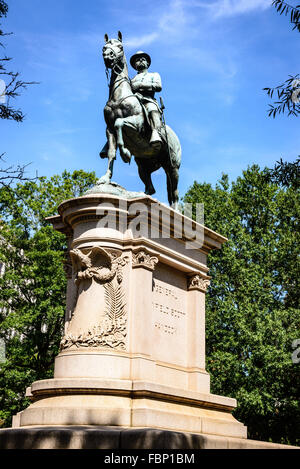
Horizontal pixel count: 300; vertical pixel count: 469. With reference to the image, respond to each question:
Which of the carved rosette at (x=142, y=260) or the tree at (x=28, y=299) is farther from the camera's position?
the tree at (x=28, y=299)

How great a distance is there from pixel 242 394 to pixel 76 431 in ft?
53.0

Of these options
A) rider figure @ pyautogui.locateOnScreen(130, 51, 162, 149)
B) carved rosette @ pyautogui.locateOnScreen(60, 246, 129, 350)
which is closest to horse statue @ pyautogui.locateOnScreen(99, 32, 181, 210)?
rider figure @ pyautogui.locateOnScreen(130, 51, 162, 149)

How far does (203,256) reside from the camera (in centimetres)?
1477

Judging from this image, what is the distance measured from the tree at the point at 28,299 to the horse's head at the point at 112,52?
12.5 meters

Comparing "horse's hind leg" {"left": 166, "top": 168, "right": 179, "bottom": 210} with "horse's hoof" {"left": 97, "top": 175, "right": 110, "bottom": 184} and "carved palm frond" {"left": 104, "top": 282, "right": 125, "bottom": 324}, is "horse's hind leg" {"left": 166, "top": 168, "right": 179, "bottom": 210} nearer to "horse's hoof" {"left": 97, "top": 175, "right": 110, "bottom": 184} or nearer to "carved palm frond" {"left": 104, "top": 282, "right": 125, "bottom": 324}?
"horse's hoof" {"left": 97, "top": 175, "right": 110, "bottom": 184}

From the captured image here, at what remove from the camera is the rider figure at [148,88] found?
13883 millimetres

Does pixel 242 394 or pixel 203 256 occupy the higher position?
pixel 203 256

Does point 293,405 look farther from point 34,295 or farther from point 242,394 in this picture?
point 34,295

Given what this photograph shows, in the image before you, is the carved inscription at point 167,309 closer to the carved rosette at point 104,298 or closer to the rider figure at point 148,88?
the carved rosette at point 104,298

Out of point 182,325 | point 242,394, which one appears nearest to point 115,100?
point 182,325

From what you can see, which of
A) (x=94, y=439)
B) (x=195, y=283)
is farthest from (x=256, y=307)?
(x=94, y=439)

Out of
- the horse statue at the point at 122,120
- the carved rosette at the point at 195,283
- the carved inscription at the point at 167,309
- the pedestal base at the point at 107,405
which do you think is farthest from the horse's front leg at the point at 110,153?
the pedestal base at the point at 107,405

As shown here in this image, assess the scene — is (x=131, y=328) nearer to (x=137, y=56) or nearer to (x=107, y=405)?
(x=107, y=405)

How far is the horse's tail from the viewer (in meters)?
14.8
